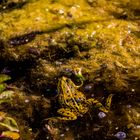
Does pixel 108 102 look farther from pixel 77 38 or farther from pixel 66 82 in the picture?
pixel 77 38

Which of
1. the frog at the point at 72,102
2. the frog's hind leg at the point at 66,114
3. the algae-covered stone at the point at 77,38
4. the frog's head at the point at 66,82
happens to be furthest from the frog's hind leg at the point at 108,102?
the frog's head at the point at 66,82

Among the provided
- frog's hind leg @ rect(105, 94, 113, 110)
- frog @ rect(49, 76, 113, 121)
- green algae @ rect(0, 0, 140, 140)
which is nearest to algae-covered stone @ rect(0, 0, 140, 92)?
green algae @ rect(0, 0, 140, 140)

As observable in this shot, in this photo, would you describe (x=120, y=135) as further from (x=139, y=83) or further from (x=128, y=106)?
(x=139, y=83)

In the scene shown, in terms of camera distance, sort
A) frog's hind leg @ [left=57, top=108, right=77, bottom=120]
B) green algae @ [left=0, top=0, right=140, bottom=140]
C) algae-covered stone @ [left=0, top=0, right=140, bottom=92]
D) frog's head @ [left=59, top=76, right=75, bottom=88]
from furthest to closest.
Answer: algae-covered stone @ [left=0, top=0, right=140, bottom=92] → frog's head @ [left=59, top=76, right=75, bottom=88] → green algae @ [left=0, top=0, right=140, bottom=140] → frog's hind leg @ [left=57, top=108, right=77, bottom=120]

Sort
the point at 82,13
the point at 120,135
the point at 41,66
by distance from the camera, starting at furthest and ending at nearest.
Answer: the point at 82,13
the point at 41,66
the point at 120,135

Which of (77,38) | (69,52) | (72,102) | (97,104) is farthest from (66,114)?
(77,38)

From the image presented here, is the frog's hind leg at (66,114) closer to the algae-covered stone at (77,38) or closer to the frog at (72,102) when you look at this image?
the frog at (72,102)

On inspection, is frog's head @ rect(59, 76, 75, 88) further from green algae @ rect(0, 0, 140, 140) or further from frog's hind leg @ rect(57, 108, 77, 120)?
frog's hind leg @ rect(57, 108, 77, 120)

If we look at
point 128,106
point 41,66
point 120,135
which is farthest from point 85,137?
point 41,66
